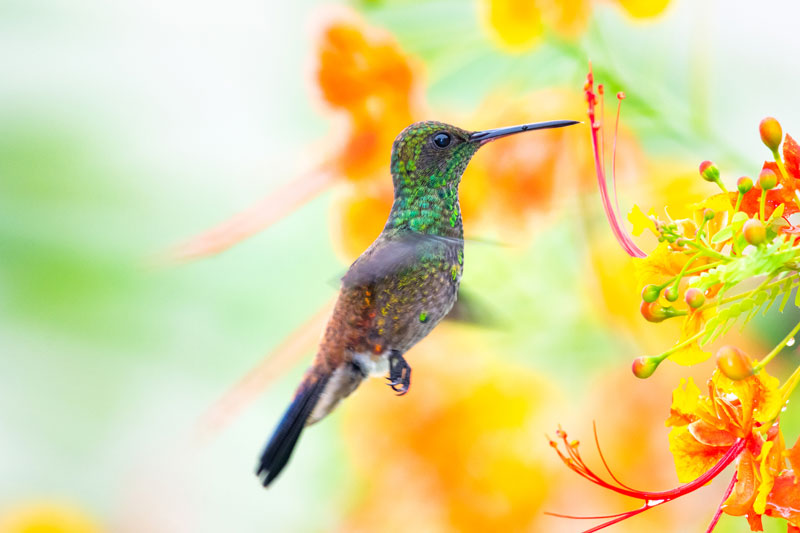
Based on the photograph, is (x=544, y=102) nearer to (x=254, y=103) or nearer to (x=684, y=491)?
(x=684, y=491)

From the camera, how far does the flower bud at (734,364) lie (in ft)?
1.59

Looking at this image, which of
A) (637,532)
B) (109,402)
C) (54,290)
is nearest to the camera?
(637,532)

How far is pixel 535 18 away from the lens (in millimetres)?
912

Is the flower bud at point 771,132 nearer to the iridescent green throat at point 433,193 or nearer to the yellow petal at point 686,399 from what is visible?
the yellow petal at point 686,399

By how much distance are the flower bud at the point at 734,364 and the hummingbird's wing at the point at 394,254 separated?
0.23 m

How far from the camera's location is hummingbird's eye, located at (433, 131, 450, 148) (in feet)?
2.36

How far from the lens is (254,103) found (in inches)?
93.7

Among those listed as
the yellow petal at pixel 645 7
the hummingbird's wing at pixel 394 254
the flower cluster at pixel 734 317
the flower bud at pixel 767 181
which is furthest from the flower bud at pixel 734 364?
the yellow petal at pixel 645 7

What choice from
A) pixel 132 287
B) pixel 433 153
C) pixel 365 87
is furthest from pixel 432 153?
pixel 132 287

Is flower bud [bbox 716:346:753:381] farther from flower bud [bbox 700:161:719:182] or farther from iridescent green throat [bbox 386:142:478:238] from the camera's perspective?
iridescent green throat [bbox 386:142:478:238]

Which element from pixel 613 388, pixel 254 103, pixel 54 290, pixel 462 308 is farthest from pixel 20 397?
pixel 462 308

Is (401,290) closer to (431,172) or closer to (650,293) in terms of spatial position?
(431,172)

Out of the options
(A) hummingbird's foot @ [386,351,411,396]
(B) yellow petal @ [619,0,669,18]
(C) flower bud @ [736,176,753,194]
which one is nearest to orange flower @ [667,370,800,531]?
(C) flower bud @ [736,176,753,194]

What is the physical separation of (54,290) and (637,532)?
167 centimetres
